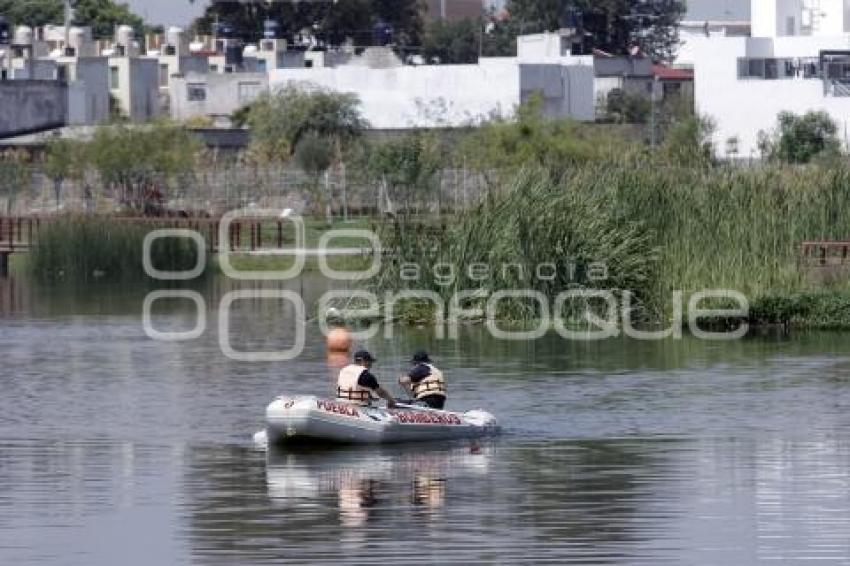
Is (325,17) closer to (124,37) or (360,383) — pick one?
(124,37)

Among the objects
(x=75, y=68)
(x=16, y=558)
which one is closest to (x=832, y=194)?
(x=16, y=558)

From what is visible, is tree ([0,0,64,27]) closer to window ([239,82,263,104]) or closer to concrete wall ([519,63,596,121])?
window ([239,82,263,104])

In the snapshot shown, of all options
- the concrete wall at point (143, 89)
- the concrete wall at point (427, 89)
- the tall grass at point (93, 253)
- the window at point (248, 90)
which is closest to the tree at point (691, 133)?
the concrete wall at point (427, 89)

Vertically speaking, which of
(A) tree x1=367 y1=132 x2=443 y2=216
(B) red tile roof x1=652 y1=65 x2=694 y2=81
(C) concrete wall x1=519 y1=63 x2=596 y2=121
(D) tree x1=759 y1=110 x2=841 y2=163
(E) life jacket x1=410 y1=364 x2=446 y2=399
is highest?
(B) red tile roof x1=652 y1=65 x2=694 y2=81

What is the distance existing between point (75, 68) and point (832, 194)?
7899cm

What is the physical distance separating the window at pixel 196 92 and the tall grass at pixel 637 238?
8119 centimetres

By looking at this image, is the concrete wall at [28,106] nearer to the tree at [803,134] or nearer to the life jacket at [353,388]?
the tree at [803,134]

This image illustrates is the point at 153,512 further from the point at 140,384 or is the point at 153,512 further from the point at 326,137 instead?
the point at 326,137

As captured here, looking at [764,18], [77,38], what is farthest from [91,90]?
[764,18]

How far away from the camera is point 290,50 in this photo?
151 meters

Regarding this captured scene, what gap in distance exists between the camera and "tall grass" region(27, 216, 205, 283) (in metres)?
72.7

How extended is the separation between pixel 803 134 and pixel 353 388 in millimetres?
69397

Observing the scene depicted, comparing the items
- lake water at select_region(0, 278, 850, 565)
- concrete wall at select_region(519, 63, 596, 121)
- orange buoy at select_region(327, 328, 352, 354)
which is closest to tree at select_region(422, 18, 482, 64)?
concrete wall at select_region(519, 63, 596, 121)

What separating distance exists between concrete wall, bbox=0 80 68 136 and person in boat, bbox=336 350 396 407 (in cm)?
8494
